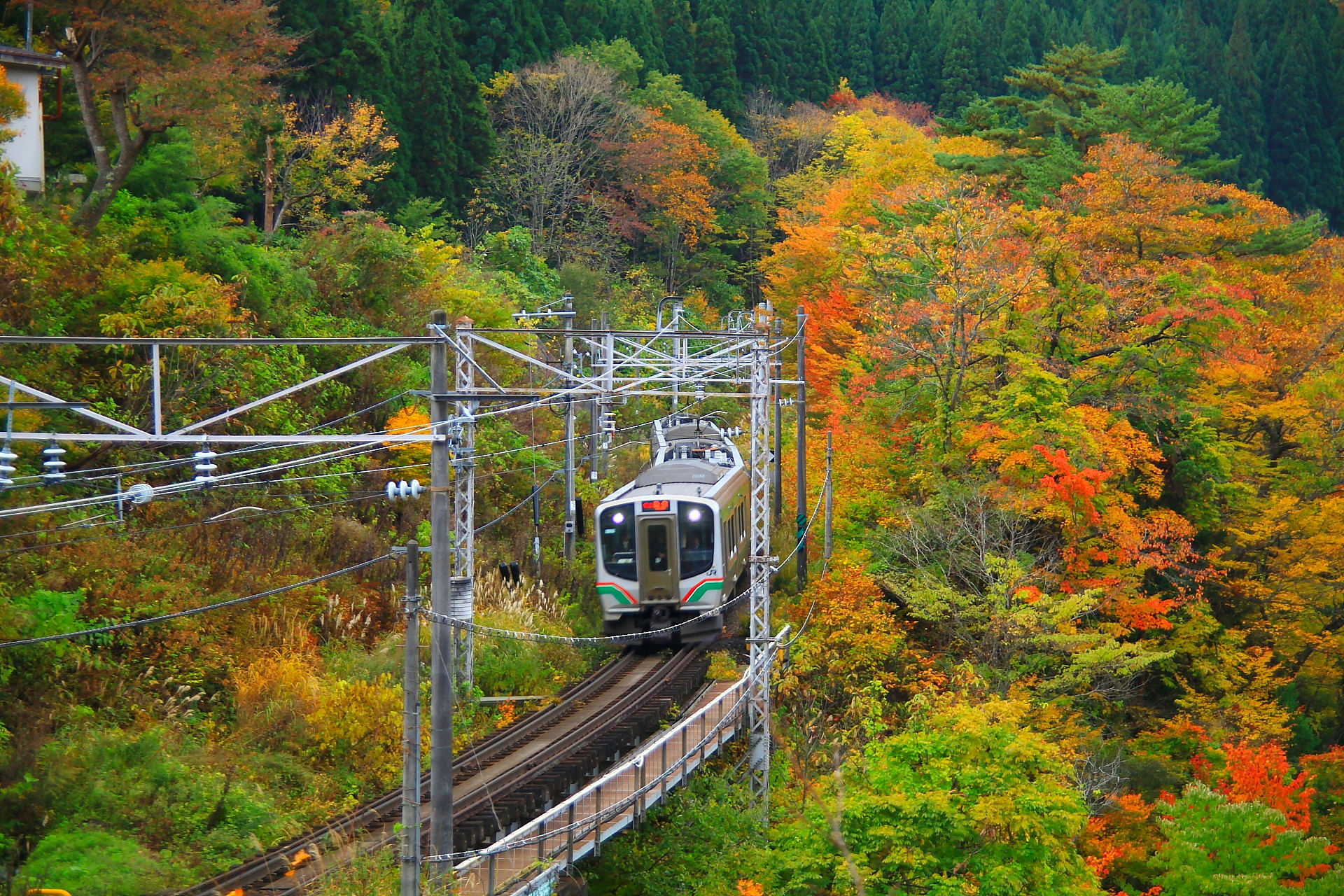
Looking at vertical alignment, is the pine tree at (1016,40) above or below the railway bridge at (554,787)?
above

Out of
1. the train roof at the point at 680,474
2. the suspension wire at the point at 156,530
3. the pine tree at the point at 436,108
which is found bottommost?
the suspension wire at the point at 156,530

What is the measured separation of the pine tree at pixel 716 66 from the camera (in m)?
53.8

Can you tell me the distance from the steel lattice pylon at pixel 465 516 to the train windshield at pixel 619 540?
6.29 ft

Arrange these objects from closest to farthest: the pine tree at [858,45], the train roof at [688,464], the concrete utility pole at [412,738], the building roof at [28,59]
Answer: the concrete utility pole at [412,738] → the building roof at [28,59] → the train roof at [688,464] → the pine tree at [858,45]

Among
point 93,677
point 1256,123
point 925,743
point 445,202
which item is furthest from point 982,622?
point 1256,123

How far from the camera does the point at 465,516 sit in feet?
50.1

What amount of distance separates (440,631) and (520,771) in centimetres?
429

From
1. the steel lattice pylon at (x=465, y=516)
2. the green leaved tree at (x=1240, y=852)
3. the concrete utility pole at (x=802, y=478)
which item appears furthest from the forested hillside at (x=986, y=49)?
the green leaved tree at (x=1240, y=852)

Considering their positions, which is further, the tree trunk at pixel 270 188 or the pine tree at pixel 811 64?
the pine tree at pixel 811 64

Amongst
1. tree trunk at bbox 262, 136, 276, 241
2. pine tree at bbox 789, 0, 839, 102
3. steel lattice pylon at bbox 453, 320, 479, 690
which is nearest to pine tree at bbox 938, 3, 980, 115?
pine tree at bbox 789, 0, 839, 102

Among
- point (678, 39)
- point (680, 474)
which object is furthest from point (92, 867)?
point (678, 39)

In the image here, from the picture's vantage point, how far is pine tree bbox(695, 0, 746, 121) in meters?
53.8

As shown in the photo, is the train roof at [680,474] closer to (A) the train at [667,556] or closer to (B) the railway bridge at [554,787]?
(A) the train at [667,556]

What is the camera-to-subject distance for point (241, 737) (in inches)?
535
